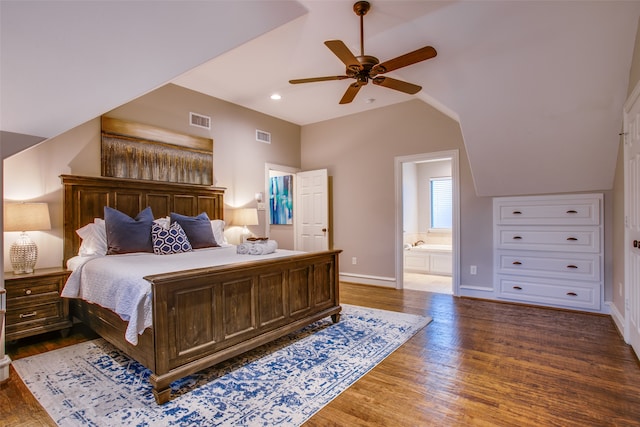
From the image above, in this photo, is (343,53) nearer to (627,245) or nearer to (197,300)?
(197,300)

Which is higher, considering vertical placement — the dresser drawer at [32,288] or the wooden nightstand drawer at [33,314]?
the dresser drawer at [32,288]

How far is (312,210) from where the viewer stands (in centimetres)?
591

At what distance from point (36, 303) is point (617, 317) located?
18.4 ft

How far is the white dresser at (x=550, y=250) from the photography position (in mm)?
3910

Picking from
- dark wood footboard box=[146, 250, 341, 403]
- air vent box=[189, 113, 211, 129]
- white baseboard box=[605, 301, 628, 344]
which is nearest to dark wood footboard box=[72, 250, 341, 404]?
dark wood footboard box=[146, 250, 341, 403]

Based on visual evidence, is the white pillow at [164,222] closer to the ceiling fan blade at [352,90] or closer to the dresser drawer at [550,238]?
the ceiling fan blade at [352,90]

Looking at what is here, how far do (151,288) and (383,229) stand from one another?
388 centimetres

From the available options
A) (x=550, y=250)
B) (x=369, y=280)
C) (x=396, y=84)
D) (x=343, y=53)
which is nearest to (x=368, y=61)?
(x=343, y=53)

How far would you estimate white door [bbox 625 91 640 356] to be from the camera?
2.63 metres

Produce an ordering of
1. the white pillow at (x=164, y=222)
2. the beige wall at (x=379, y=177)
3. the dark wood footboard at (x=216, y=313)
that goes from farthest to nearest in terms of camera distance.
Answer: the beige wall at (x=379, y=177) < the white pillow at (x=164, y=222) < the dark wood footboard at (x=216, y=313)

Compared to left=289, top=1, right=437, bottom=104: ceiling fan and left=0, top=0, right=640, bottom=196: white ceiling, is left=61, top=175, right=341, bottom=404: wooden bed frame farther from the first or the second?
left=289, top=1, right=437, bottom=104: ceiling fan

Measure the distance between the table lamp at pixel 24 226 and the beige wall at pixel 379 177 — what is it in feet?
13.3

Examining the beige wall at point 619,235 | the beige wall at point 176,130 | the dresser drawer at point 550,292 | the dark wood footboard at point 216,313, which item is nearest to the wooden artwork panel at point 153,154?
the beige wall at point 176,130

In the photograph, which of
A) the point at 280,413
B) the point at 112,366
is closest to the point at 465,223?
the point at 280,413
